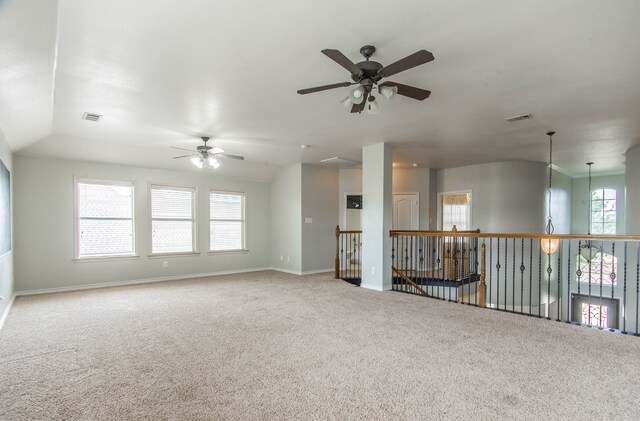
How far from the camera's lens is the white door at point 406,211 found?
8320mm

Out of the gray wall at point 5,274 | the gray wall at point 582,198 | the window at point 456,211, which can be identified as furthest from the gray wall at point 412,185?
the gray wall at point 5,274

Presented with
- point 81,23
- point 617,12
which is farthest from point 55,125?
point 617,12

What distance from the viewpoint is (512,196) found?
7.66 metres

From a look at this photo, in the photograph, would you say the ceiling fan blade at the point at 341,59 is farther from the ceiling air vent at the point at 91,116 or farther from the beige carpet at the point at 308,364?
the ceiling air vent at the point at 91,116

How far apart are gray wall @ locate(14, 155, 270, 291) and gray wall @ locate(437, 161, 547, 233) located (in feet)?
21.9

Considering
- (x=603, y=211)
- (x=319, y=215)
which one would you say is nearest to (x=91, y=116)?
(x=319, y=215)

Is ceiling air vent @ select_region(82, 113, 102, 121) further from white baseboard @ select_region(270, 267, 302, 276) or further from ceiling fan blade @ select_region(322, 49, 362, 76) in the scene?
white baseboard @ select_region(270, 267, 302, 276)

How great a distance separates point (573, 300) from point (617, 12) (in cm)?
932

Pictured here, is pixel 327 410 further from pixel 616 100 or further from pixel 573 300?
pixel 573 300

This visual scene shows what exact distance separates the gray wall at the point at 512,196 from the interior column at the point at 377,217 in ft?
11.4

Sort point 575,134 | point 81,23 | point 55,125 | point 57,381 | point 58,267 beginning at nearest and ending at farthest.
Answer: point 81,23
point 57,381
point 55,125
point 575,134
point 58,267

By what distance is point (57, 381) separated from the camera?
2486 millimetres

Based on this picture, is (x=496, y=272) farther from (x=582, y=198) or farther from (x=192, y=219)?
(x=192, y=219)

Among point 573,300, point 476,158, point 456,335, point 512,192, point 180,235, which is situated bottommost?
point 573,300
